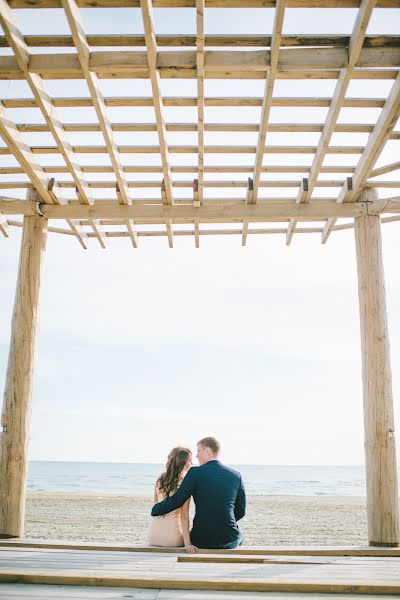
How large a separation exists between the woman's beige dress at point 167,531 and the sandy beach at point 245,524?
444 cm

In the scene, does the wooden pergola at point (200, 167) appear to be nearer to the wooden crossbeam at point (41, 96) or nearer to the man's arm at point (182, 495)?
the wooden crossbeam at point (41, 96)

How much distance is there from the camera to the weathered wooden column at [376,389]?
4070 mm

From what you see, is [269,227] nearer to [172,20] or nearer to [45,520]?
[172,20]

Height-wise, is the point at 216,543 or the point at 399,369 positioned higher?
the point at 399,369

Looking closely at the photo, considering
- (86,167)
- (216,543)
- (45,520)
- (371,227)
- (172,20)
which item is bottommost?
(45,520)

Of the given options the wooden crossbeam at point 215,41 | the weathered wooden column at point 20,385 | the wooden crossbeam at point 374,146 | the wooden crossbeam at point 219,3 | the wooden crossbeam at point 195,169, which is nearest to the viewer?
the wooden crossbeam at point 219,3

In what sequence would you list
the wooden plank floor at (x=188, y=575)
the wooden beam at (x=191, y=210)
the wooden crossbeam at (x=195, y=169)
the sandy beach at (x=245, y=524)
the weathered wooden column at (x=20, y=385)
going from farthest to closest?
the sandy beach at (x=245, y=524) < the wooden beam at (x=191, y=210) < the wooden crossbeam at (x=195, y=169) < the weathered wooden column at (x=20, y=385) < the wooden plank floor at (x=188, y=575)

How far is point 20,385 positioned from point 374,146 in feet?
11.6

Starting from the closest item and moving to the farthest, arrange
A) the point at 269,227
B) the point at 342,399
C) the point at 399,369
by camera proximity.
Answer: the point at 269,227
the point at 399,369
the point at 342,399

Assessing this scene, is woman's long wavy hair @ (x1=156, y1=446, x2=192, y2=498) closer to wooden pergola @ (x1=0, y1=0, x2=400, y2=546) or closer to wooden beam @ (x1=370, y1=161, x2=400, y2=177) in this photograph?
wooden pergola @ (x1=0, y1=0, x2=400, y2=546)

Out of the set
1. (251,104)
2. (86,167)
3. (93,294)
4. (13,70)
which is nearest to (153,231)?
(86,167)

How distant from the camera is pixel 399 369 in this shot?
107ft

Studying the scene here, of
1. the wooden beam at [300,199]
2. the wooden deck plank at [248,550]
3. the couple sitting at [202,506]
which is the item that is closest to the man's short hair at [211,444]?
the couple sitting at [202,506]

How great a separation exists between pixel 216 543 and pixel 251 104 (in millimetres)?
3190
